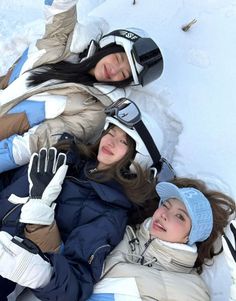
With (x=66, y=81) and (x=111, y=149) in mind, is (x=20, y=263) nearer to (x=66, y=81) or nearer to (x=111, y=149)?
(x=111, y=149)

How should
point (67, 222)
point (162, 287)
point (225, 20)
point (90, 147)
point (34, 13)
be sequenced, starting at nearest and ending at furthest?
1. point (162, 287)
2. point (67, 222)
3. point (90, 147)
4. point (225, 20)
5. point (34, 13)

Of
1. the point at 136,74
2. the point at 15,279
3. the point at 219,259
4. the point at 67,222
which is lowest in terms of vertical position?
the point at 219,259

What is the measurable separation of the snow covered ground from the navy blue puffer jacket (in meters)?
0.47

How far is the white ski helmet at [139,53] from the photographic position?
7.94ft

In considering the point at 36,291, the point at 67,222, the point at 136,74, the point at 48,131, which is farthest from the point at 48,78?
the point at 36,291

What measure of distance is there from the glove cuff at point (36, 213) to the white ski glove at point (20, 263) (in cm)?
25

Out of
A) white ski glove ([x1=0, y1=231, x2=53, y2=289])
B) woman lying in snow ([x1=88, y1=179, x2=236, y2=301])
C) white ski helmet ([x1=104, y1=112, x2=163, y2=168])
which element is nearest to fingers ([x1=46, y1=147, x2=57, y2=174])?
white ski helmet ([x1=104, y1=112, x2=163, y2=168])

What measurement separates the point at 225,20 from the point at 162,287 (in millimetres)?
1839

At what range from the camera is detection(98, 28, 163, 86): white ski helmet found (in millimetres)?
2420

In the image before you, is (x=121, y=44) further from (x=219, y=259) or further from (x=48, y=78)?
(x=219, y=259)

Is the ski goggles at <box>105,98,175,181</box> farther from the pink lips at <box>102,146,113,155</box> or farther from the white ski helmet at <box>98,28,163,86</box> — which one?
the white ski helmet at <box>98,28,163,86</box>

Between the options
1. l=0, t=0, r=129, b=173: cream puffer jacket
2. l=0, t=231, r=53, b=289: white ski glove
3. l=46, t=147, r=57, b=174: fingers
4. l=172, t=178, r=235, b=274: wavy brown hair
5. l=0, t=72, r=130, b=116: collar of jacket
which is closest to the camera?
l=0, t=231, r=53, b=289: white ski glove

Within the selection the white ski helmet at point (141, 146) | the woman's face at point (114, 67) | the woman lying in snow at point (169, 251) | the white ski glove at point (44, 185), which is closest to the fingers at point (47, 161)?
the white ski glove at point (44, 185)

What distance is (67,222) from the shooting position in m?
2.11
